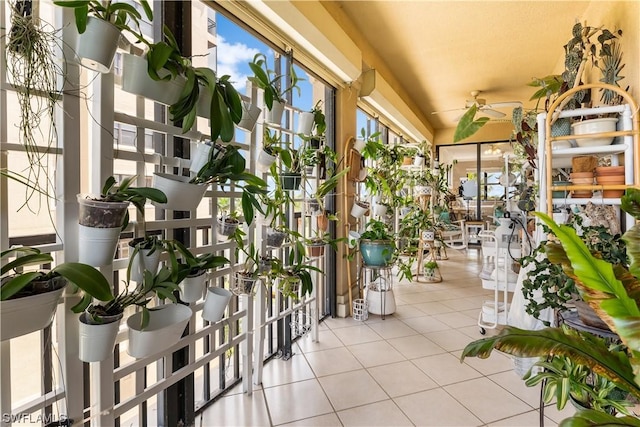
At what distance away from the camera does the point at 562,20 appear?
284cm

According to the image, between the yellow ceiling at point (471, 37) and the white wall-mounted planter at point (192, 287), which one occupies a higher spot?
the yellow ceiling at point (471, 37)

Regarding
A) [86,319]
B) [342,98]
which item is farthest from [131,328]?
[342,98]

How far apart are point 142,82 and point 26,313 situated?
72 cm

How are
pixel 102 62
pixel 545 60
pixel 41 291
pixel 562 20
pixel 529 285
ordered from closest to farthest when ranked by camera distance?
pixel 41 291 < pixel 102 62 < pixel 529 285 < pixel 562 20 < pixel 545 60

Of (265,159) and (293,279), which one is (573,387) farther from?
(265,159)

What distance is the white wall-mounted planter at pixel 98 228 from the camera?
34.9 inches

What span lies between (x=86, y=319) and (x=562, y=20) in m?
4.04

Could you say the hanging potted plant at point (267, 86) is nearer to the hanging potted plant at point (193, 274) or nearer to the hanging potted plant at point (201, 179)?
the hanging potted plant at point (201, 179)

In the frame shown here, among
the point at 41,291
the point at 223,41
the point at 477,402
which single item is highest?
the point at 223,41

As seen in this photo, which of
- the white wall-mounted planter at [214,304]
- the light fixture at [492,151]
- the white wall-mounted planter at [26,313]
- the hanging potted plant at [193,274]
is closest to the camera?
the white wall-mounted planter at [26,313]

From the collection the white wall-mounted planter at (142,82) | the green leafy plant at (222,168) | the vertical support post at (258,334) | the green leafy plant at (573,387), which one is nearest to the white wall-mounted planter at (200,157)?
the green leafy plant at (222,168)

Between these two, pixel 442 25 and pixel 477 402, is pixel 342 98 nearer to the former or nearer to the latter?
pixel 442 25

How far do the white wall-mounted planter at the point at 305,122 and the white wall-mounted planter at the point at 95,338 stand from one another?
5.16 feet

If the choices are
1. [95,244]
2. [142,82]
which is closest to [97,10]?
[142,82]
